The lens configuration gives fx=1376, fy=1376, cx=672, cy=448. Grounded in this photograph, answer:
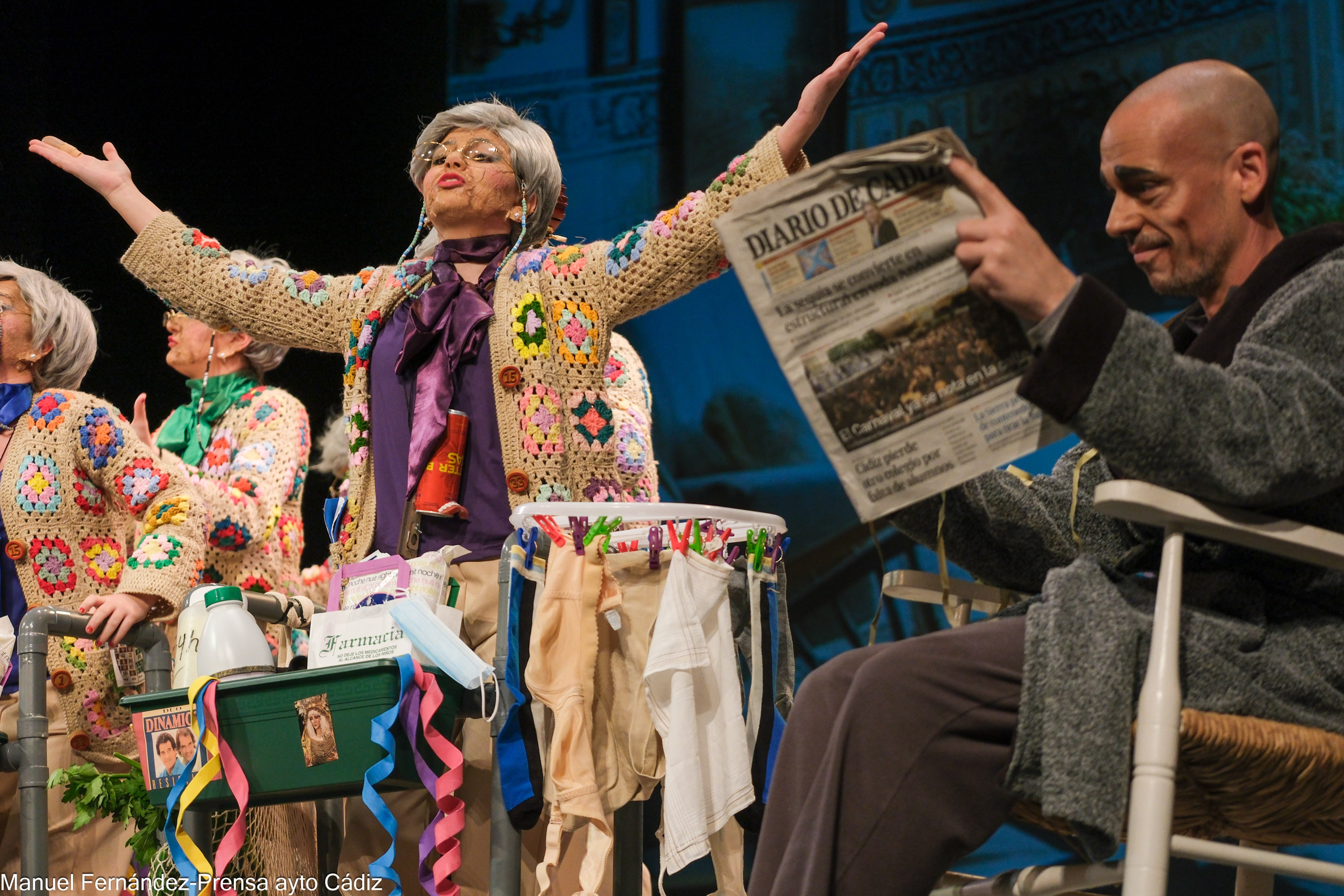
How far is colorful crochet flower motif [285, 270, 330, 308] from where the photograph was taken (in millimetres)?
2285

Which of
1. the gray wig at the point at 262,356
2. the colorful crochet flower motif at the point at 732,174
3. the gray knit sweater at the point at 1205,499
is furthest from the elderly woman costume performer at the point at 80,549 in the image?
the gray knit sweater at the point at 1205,499

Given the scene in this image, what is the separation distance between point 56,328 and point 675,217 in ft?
5.36

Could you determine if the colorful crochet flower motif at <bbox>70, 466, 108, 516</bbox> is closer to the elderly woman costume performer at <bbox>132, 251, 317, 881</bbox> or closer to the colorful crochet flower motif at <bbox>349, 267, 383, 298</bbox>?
the elderly woman costume performer at <bbox>132, 251, 317, 881</bbox>

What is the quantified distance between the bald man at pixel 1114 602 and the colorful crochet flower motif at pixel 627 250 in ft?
2.82

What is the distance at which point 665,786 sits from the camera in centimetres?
177

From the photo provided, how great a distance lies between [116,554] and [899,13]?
233cm

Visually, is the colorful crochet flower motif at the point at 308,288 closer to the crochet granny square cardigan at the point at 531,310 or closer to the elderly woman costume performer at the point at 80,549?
the crochet granny square cardigan at the point at 531,310

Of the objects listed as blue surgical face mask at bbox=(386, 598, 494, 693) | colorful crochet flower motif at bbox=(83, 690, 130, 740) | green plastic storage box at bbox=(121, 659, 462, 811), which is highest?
blue surgical face mask at bbox=(386, 598, 494, 693)

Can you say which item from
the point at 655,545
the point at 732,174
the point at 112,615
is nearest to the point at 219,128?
the point at 112,615

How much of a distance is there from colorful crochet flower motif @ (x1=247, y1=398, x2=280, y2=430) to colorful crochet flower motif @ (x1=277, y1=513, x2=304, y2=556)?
0.23m

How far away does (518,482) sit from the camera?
6.64 feet

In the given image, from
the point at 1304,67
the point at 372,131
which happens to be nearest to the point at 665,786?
the point at 1304,67

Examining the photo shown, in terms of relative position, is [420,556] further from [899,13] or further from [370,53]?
[370,53]

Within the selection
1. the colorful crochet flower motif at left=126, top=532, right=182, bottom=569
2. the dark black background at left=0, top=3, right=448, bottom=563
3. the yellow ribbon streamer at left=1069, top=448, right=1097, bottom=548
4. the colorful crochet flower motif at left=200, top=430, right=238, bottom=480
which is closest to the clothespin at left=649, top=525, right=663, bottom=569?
the yellow ribbon streamer at left=1069, top=448, right=1097, bottom=548
